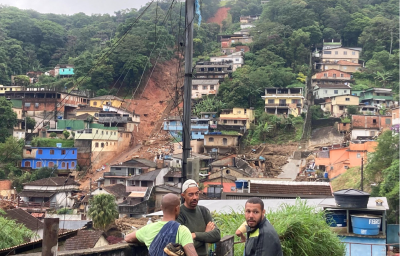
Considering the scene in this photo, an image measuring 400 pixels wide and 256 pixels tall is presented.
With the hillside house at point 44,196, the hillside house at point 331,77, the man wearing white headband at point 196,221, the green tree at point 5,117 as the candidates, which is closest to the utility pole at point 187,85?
the man wearing white headband at point 196,221

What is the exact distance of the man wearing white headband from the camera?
4031mm

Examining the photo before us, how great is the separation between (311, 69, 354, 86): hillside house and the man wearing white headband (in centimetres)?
3946

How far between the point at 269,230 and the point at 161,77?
45.9m

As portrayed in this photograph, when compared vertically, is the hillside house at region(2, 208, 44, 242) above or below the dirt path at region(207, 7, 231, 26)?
below

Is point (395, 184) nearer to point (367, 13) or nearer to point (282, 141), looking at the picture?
point (282, 141)

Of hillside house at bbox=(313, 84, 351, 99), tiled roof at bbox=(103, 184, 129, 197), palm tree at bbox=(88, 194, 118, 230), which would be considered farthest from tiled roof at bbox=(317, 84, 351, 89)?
palm tree at bbox=(88, 194, 118, 230)

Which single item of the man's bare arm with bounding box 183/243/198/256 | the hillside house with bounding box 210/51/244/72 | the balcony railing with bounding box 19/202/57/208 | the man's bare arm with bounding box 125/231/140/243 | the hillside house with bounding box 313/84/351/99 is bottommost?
the balcony railing with bounding box 19/202/57/208

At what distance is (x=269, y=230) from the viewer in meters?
3.54

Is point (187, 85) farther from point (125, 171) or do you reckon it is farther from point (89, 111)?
point (89, 111)

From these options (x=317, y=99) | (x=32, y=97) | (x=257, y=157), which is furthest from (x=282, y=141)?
(x=32, y=97)

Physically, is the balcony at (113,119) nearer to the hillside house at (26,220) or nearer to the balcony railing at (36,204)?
the balcony railing at (36,204)

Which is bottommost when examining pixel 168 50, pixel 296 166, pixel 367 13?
pixel 296 166

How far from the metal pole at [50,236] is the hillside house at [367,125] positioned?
31.1m

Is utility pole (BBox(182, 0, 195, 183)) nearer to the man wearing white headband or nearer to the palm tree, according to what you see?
the man wearing white headband
